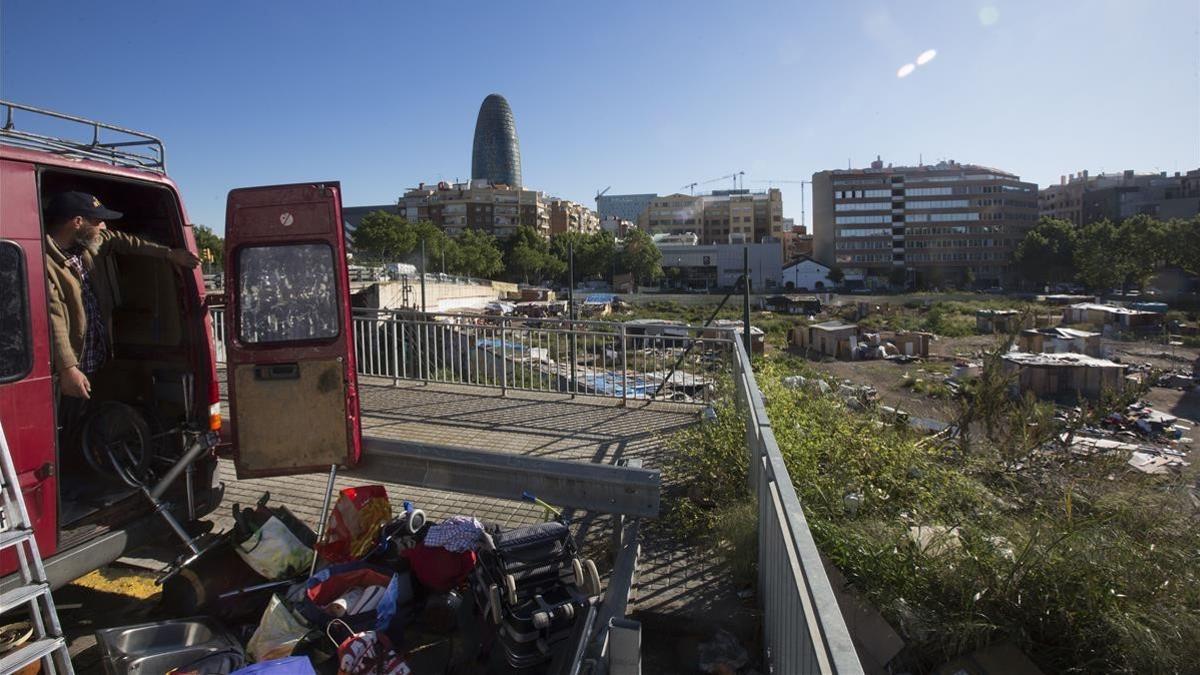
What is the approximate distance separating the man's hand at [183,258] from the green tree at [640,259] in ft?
305

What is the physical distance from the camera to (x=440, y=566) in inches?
144

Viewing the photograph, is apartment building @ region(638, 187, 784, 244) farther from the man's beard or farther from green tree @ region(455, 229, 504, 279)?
the man's beard

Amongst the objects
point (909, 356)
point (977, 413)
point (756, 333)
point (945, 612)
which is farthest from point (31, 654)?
point (909, 356)

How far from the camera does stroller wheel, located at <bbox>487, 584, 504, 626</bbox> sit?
10.3 ft

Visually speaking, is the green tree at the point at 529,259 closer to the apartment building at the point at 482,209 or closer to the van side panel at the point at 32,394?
the apartment building at the point at 482,209

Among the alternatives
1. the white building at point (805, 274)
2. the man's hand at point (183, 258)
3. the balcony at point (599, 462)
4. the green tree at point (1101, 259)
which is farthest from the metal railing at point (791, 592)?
the white building at point (805, 274)

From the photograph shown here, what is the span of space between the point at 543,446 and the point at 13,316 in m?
4.24

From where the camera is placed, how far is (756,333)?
68.7ft

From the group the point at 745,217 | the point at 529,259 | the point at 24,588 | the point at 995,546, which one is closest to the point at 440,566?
the point at 24,588

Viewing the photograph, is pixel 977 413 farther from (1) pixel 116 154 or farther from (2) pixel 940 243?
(2) pixel 940 243

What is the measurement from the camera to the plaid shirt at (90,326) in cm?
402

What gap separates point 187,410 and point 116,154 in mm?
1676

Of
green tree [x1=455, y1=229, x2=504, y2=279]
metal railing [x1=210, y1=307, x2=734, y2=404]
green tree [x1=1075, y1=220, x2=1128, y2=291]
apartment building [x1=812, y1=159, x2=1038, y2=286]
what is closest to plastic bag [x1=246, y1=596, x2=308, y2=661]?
metal railing [x1=210, y1=307, x2=734, y2=404]

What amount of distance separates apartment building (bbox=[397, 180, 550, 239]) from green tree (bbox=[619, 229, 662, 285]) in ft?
121
